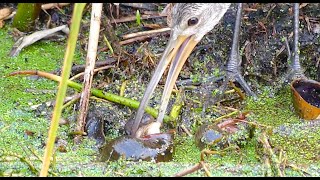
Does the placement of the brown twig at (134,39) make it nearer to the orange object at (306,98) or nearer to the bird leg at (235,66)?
the bird leg at (235,66)

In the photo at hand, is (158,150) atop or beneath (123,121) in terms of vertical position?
beneath

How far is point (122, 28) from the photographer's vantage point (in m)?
3.84

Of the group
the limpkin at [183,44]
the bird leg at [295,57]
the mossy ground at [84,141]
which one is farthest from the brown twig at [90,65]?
the bird leg at [295,57]

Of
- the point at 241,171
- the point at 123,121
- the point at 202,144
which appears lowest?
the point at 241,171

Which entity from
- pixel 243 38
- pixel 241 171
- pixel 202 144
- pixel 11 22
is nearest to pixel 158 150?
pixel 202 144

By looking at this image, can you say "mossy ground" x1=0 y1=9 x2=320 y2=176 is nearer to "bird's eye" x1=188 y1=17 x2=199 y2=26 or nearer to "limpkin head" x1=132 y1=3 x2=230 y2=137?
"limpkin head" x1=132 y1=3 x2=230 y2=137

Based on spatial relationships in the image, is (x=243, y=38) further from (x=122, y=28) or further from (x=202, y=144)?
(x=202, y=144)

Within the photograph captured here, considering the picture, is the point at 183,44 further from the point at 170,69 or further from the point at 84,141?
the point at 84,141

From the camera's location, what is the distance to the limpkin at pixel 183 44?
117 inches

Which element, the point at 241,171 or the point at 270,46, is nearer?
the point at 241,171

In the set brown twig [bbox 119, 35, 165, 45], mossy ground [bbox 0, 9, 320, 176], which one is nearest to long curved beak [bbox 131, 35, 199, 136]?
mossy ground [bbox 0, 9, 320, 176]

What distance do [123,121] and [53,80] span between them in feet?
1.81

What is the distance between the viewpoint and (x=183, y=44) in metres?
3.14

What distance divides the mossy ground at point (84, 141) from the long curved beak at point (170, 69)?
21 centimetres
